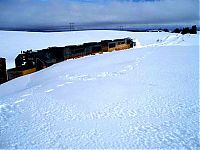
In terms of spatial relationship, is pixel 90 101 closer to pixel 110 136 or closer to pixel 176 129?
Answer: pixel 110 136

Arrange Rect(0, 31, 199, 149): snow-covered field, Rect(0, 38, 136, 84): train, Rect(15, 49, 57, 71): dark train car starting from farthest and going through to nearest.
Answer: Rect(15, 49, 57, 71): dark train car
Rect(0, 38, 136, 84): train
Rect(0, 31, 199, 149): snow-covered field

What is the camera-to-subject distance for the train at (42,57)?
15531 mm

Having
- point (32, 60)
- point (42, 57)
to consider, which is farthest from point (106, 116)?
point (42, 57)

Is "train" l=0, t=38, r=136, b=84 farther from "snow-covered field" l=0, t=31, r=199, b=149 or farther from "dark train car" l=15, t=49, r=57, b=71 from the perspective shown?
"snow-covered field" l=0, t=31, r=199, b=149

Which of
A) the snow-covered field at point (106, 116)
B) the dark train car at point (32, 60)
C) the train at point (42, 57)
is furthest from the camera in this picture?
the dark train car at point (32, 60)

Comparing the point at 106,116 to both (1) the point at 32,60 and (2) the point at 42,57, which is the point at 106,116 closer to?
(1) the point at 32,60

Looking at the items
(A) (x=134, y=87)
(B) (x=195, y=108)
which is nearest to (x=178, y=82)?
(A) (x=134, y=87)

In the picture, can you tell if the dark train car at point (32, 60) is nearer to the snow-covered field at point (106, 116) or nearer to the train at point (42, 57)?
the train at point (42, 57)

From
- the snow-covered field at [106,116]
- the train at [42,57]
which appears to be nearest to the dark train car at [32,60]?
the train at [42,57]

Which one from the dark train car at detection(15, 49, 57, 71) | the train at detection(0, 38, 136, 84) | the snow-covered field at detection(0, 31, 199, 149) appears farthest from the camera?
the dark train car at detection(15, 49, 57, 71)

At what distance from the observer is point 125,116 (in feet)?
18.7

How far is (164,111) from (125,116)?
1088mm

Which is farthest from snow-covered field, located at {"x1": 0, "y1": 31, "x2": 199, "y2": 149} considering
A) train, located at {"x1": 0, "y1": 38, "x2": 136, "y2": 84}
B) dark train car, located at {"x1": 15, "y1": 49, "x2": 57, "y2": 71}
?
dark train car, located at {"x1": 15, "y1": 49, "x2": 57, "y2": 71}

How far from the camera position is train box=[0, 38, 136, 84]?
1553 centimetres
